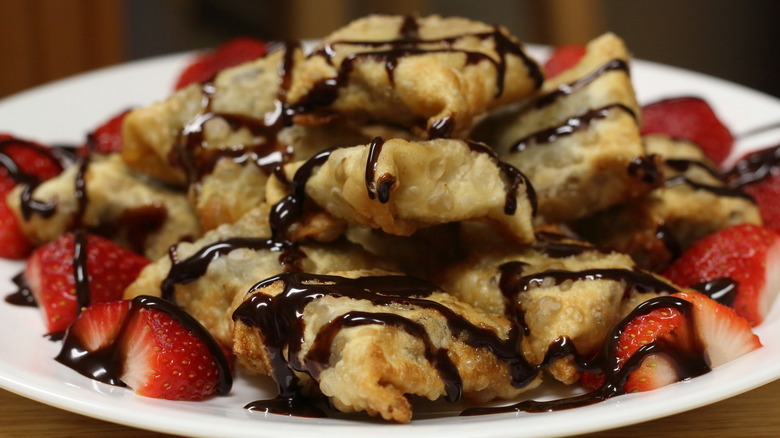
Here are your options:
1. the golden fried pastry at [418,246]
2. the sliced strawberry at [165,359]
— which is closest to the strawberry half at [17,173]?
the sliced strawberry at [165,359]

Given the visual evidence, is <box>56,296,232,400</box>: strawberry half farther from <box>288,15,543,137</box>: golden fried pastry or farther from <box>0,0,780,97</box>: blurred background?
<box>0,0,780,97</box>: blurred background

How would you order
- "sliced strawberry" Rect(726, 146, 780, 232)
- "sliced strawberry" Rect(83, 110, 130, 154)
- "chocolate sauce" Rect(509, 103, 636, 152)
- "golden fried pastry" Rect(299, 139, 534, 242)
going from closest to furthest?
"golden fried pastry" Rect(299, 139, 534, 242), "chocolate sauce" Rect(509, 103, 636, 152), "sliced strawberry" Rect(726, 146, 780, 232), "sliced strawberry" Rect(83, 110, 130, 154)

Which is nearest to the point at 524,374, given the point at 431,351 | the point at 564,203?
the point at 431,351

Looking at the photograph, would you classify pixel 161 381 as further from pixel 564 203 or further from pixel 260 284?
pixel 564 203

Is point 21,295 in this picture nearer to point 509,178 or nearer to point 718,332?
point 509,178

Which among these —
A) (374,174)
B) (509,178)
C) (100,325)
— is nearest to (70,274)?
(100,325)

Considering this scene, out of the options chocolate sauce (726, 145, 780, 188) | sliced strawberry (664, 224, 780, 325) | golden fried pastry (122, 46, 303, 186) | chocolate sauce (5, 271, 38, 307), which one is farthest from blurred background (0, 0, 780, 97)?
chocolate sauce (5, 271, 38, 307)
